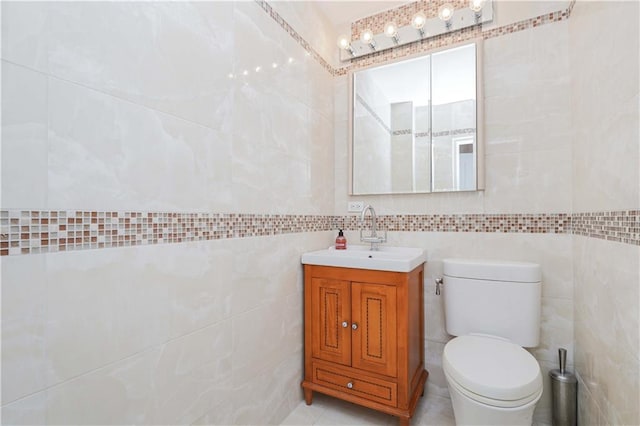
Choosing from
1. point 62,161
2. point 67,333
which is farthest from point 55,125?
point 67,333

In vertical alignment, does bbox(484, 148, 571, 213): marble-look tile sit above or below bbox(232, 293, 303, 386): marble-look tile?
above

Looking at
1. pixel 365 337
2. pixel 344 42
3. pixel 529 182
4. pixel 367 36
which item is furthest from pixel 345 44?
pixel 365 337

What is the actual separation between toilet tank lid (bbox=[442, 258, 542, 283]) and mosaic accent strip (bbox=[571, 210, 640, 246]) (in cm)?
28

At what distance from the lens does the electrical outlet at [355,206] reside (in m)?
2.15

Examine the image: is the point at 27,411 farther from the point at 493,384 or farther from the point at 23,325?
the point at 493,384

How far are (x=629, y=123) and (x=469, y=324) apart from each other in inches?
43.4

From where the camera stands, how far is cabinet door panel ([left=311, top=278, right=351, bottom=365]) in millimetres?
1685

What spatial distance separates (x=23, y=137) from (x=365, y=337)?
5.00ft

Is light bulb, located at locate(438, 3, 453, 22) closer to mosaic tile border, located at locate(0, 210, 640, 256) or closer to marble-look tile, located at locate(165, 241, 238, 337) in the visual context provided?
mosaic tile border, located at locate(0, 210, 640, 256)

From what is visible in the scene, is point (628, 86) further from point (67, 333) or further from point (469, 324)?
point (67, 333)

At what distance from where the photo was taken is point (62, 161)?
782 millimetres

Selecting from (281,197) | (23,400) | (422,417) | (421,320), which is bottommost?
(422,417)

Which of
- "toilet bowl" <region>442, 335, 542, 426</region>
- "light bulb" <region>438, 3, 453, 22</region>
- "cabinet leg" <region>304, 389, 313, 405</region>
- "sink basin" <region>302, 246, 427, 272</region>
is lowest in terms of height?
"cabinet leg" <region>304, 389, 313, 405</region>

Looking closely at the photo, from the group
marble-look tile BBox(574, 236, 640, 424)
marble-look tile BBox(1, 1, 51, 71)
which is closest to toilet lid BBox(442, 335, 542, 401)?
marble-look tile BBox(574, 236, 640, 424)
